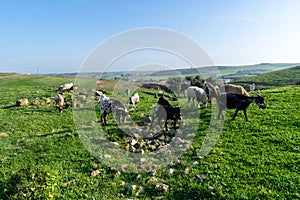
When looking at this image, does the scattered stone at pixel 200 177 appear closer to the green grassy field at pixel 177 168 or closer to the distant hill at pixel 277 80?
the green grassy field at pixel 177 168

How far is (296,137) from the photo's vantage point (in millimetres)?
13234

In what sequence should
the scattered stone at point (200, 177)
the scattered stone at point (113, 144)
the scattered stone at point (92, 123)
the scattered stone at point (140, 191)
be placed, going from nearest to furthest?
the scattered stone at point (140, 191) < the scattered stone at point (200, 177) < the scattered stone at point (113, 144) < the scattered stone at point (92, 123)

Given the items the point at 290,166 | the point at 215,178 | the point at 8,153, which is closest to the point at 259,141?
the point at 290,166

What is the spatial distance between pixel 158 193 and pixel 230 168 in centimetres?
371

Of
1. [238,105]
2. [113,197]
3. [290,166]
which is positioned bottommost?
[113,197]

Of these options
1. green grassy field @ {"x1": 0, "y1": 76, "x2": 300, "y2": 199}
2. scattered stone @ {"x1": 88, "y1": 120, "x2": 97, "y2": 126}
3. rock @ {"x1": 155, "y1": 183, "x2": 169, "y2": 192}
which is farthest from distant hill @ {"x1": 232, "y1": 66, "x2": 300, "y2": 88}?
rock @ {"x1": 155, "y1": 183, "x2": 169, "y2": 192}

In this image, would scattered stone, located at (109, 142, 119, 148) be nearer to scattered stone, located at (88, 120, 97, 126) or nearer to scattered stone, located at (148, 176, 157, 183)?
scattered stone, located at (148, 176, 157, 183)

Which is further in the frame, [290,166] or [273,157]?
[273,157]

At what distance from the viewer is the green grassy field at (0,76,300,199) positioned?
8.99 m

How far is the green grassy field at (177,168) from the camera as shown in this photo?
8.99m

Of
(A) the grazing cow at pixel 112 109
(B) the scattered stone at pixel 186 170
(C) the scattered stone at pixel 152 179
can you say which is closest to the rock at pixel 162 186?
(C) the scattered stone at pixel 152 179

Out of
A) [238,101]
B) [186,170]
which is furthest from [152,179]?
[238,101]

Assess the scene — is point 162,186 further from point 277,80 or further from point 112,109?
point 277,80

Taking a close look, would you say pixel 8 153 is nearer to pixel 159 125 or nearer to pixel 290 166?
pixel 159 125
